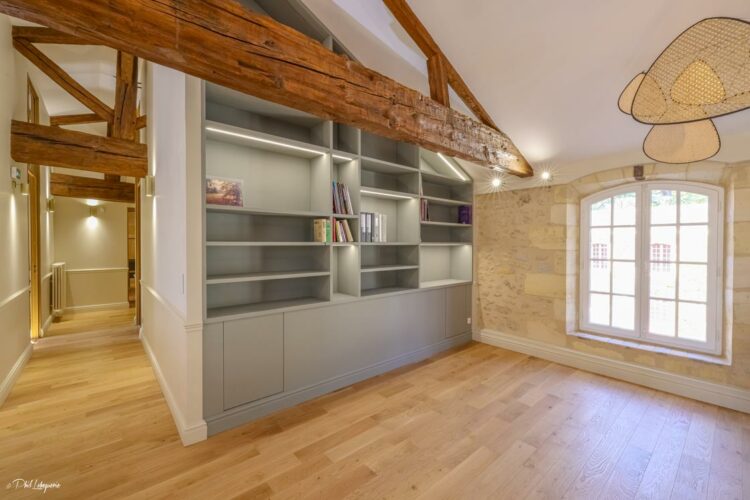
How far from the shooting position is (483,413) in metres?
2.52

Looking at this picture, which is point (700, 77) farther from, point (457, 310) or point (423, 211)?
point (457, 310)

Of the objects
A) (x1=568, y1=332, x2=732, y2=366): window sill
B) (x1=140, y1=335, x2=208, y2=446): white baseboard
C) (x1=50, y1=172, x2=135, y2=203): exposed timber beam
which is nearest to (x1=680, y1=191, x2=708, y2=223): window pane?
(x1=568, y1=332, x2=732, y2=366): window sill

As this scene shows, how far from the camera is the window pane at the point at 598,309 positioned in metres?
3.52

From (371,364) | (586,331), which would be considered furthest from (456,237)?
(371,364)

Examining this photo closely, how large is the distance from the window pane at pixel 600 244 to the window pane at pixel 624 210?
14 cm

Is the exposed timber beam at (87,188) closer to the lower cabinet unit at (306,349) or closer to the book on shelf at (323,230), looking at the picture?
the book on shelf at (323,230)

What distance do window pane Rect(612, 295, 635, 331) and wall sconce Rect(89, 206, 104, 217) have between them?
28.6ft

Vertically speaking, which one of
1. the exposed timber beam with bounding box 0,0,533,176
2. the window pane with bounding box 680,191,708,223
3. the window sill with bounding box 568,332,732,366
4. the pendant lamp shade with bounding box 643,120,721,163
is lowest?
the window sill with bounding box 568,332,732,366

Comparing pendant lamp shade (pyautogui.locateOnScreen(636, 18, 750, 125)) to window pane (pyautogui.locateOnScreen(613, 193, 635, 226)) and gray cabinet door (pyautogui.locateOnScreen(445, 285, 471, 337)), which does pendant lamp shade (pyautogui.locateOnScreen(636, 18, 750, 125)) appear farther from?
gray cabinet door (pyautogui.locateOnScreen(445, 285, 471, 337))

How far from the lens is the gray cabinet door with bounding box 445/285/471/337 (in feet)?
13.2

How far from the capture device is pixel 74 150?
11.2 ft

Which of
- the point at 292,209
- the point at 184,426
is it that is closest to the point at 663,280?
the point at 292,209

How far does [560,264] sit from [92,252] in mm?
8196

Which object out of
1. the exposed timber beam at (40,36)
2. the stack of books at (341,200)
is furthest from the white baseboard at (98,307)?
the stack of books at (341,200)
